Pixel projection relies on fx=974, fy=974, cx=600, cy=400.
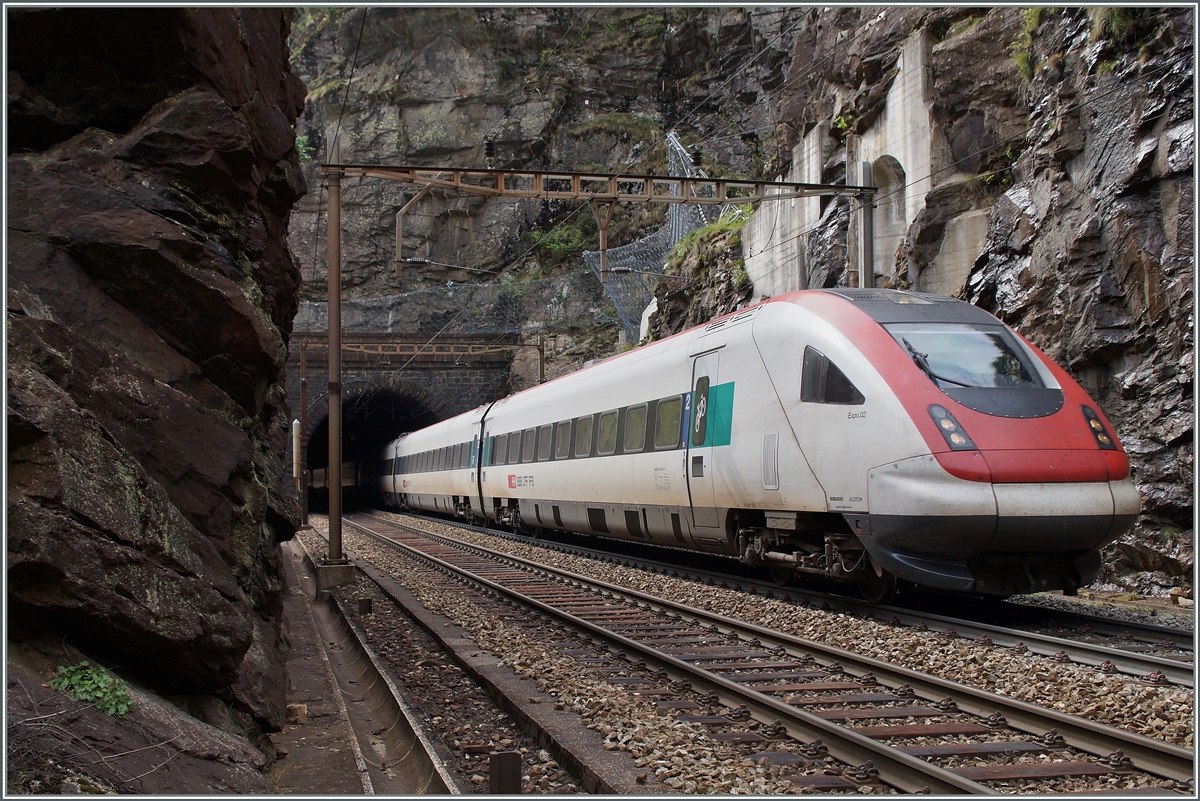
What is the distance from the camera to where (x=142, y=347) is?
580cm

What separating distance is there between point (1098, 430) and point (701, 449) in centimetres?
452

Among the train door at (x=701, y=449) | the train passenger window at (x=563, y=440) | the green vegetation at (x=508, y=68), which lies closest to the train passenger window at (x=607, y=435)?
the train passenger window at (x=563, y=440)

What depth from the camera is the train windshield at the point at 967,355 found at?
8875 millimetres

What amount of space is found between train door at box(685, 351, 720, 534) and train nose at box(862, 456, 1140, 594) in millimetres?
3095

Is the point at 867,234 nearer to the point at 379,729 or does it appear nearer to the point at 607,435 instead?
the point at 607,435

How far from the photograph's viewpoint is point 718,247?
29172 mm

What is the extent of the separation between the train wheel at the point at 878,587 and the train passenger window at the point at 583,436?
22.2 ft

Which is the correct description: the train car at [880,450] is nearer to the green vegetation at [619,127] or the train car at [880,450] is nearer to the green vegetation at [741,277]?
the green vegetation at [741,277]

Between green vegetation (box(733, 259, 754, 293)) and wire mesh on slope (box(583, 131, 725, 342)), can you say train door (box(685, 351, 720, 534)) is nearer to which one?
green vegetation (box(733, 259, 754, 293))

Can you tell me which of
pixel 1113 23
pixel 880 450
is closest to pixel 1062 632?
pixel 880 450

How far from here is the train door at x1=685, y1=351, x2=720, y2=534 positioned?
11.7 metres

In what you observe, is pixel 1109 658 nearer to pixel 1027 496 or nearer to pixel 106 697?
pixel 1027 496

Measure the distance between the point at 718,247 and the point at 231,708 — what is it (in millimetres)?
25146

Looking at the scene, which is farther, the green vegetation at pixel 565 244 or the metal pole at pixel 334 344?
the green vegetation at pixel 565 244
